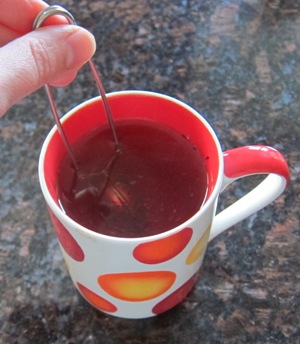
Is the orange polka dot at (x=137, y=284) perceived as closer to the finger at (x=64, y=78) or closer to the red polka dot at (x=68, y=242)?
the red polka dot at (x=68, y=242)

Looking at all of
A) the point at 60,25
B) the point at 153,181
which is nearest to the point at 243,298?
the point at 153,181

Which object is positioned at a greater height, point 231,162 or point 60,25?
point 60,25

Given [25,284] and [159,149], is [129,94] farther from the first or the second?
[25,284]

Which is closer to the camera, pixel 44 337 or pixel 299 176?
pixel 44 337

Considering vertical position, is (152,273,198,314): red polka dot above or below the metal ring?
below

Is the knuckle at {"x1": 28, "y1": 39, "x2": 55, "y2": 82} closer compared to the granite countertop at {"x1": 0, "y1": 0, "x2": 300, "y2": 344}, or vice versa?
the knuckle at {"x1": 28, "y1": 39, "x2": 55, "y2": 82}

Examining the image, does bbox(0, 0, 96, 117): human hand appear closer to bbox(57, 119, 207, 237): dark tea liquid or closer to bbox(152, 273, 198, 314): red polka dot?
bbox(57, 119, 207, 237): dark tea liquid

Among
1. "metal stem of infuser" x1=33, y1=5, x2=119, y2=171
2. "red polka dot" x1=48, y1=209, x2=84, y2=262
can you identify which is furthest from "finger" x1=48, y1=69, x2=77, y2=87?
"red polka dot" x1=48, y1=209, x2=84, y2=262
